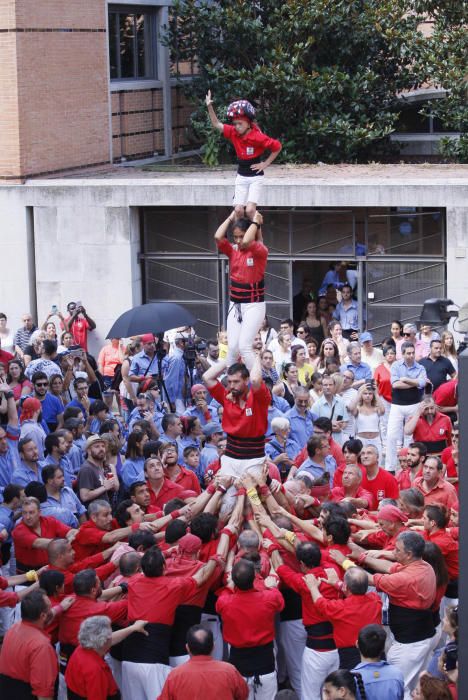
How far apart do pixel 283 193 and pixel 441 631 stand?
12.9m

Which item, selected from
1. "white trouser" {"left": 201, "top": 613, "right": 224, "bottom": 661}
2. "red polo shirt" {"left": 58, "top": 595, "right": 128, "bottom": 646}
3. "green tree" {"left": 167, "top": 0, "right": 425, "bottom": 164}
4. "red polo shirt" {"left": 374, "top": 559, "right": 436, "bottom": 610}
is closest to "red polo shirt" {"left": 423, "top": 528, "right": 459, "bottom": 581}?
"red polo shirt" {"left": 374, "top": 559, "right": 436, "bottom": 610}

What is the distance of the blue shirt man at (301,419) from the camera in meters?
15.4

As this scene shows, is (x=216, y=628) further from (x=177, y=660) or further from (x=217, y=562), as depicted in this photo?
(x=217, y=562)

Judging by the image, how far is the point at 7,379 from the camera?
16031mm

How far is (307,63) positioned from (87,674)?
18386mm

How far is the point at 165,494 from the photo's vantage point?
12.7m

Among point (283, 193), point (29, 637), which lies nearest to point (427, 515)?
point (29, 637)

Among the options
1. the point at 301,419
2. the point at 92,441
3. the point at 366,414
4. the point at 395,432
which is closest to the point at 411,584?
the point at 92,441

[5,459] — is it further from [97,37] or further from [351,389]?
[97,37]

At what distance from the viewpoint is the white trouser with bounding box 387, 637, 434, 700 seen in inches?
414

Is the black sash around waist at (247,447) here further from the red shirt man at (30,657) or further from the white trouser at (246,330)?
the red shirt man at (30,657)

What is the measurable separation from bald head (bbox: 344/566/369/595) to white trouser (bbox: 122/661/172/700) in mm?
1651

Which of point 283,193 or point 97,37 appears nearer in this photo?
point 283,193

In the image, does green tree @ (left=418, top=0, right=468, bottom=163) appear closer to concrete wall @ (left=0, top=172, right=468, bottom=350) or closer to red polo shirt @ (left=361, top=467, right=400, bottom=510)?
concrete wall @ (left=0, top=172, right=468, bottom=350)
